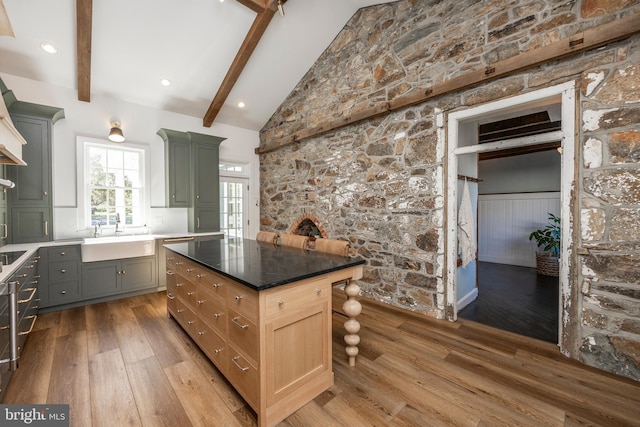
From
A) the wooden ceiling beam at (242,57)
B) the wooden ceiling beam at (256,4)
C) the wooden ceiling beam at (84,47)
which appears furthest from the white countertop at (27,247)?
the wooden ceiling beam at (256,4)

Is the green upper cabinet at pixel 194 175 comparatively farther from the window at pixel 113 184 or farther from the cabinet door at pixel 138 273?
the cabinet door at pixel 138 273

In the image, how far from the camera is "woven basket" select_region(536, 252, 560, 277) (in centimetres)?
486

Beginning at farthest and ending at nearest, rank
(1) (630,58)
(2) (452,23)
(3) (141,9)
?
1. (3) (141,9)
2. (2) (452,23)
3. (1) (630,58)

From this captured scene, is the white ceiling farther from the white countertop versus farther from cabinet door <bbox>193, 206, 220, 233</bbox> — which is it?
the white countertop

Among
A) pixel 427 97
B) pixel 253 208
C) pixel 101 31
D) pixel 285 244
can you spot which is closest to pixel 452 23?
pixel 427 97

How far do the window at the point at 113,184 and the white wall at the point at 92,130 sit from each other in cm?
14

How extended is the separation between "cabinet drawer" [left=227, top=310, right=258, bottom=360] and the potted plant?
18.4 ft

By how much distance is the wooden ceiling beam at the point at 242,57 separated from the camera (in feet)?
Answer: 11.5

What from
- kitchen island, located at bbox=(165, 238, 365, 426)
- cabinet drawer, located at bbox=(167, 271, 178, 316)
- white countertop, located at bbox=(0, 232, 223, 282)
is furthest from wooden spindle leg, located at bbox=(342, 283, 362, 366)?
white countertop, located at bbox=(0, 232, 223, 282)

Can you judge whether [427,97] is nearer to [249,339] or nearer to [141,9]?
[249,339]

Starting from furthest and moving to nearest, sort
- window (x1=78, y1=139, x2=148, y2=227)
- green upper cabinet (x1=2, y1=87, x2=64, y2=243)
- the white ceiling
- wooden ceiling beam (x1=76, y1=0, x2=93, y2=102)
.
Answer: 1. window (x1=78, y1=139, x2=148, y2=227)
2. green upper cabinet (x1=2, y1=87, x2=64, y2=243)
3. the white ceiling
4. wooden ceiling beam (x1=76, y1=0, x2=93, y2=102)

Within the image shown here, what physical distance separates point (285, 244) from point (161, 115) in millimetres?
3610

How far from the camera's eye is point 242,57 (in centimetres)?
397

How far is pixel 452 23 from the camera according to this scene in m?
2.86
